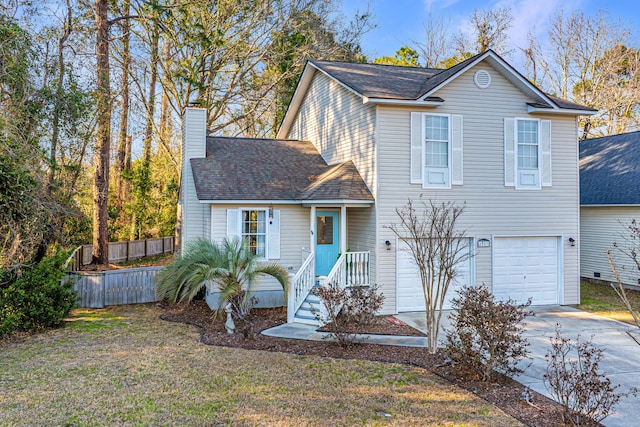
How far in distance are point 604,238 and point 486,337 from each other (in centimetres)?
1266

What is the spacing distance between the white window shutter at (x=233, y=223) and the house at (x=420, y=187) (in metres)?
0.03

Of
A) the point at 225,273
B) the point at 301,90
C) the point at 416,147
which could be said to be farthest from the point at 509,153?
the point at 225,273

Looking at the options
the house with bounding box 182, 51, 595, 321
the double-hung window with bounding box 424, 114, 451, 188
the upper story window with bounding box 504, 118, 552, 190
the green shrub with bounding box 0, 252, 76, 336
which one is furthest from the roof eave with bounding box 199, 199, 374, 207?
the upper story window with bounding box 504, 118, 552, 190

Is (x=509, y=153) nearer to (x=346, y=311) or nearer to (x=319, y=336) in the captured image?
(x=346, y=311)

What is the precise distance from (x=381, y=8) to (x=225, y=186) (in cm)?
1906

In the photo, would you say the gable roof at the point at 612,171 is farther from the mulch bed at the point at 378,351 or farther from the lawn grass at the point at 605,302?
the mulch bed at the point at 378,351

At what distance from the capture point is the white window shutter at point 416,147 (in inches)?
461

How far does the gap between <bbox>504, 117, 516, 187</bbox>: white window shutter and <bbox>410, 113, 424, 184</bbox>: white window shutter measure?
260 cm

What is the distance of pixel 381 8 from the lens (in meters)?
26.5

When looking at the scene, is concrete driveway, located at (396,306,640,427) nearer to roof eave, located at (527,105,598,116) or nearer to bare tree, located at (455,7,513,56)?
roof eave, located at (527,105,598,116)

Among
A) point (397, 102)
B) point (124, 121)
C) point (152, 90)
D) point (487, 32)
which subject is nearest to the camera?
point (397, 102)

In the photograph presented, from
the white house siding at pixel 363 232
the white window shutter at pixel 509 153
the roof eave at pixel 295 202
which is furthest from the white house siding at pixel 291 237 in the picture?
the white window shutter at pixel 509 153

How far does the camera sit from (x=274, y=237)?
13.0 metres

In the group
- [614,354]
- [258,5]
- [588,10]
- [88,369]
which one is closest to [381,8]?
[258,5]
